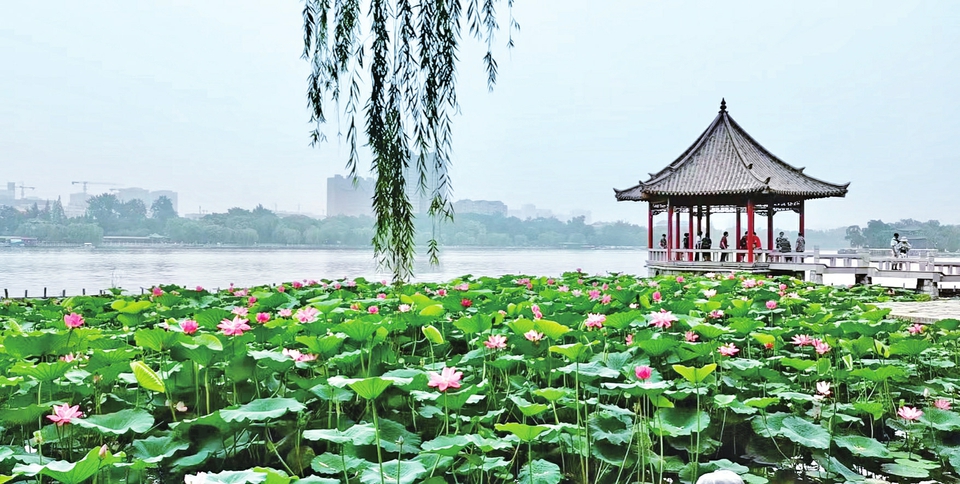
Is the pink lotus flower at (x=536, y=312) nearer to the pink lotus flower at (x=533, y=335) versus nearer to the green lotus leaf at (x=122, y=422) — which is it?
the pink lotus flower at (x=533, y=335)

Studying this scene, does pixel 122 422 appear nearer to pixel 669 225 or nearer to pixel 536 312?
pixel 536 312

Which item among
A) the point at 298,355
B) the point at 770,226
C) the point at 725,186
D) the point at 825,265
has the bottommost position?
the point at 825,265

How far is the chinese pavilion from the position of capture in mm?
11523

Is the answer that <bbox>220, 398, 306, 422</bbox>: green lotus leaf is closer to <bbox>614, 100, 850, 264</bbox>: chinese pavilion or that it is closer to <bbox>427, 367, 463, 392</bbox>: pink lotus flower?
<bbox>427, 367, 463, 392</bbox>: pink lotus flower

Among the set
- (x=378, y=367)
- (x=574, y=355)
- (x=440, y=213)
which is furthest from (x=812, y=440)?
(x=440, y=213)

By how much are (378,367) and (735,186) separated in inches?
421

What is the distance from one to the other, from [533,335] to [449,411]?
0.35m

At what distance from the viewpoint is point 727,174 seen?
12125 millimetres

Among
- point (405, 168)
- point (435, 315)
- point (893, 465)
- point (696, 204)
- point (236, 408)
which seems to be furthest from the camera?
point (696, 204)

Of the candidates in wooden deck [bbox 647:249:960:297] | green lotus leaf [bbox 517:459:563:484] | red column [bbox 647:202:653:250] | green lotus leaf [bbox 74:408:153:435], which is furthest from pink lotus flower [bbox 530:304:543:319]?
red column [bbox 647:202:653:250]

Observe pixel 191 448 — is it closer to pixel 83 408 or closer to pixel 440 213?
pixel 83 408

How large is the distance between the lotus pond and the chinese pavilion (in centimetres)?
949

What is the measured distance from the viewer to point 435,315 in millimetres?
2293

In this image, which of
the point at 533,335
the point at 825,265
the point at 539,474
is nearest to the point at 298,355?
the point at 533,335
